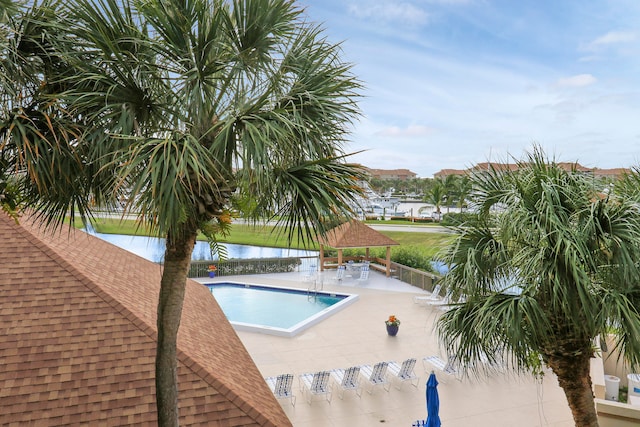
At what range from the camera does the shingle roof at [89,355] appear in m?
5.76

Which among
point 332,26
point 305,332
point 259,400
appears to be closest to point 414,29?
point 305,332

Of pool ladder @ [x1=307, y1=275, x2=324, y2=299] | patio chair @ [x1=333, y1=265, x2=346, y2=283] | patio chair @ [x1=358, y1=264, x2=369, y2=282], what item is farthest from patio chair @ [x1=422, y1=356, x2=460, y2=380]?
patio chair @ [x1=333, y1=265, x2=346, y2=283]

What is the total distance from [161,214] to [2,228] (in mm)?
6845

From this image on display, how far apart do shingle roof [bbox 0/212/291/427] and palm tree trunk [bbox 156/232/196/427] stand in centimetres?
75

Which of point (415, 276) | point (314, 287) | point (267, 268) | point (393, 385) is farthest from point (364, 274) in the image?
point (393, 385)

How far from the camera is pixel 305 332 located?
1672 centimetres

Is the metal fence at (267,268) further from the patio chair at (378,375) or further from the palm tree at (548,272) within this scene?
the palm tree at (548,272)

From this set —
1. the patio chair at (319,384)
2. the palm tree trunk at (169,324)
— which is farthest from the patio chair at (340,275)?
the palm tree trunk at (169,324)

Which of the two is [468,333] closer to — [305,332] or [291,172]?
[291,172]

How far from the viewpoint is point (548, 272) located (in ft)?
18.7

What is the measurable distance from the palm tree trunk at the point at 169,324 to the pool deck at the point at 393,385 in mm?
4962

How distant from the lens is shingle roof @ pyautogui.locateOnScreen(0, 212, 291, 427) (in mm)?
5762

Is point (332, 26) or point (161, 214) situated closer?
point (161, 214)

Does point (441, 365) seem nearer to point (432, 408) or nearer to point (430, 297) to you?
point (432, 408)
